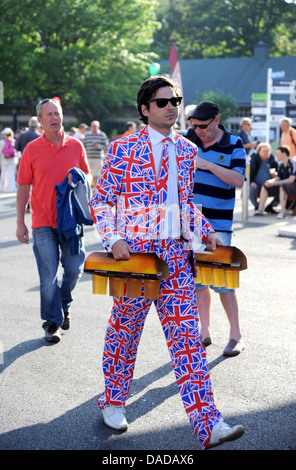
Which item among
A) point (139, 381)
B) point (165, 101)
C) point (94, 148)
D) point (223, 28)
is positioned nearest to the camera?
point (165, 101)

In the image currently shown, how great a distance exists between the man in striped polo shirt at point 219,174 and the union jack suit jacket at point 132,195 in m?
1.52

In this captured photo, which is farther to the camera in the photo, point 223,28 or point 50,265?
point 223,28

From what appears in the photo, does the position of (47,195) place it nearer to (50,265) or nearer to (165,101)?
(50,265)

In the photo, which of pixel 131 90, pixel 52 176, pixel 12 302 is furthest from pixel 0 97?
pixel 131 90

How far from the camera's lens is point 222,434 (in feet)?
12.4

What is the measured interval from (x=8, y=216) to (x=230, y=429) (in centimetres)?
1302

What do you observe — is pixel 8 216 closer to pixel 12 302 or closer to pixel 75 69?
pixel 12 302

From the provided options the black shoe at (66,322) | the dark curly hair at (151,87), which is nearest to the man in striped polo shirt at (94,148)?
the black shoe at (66,322)

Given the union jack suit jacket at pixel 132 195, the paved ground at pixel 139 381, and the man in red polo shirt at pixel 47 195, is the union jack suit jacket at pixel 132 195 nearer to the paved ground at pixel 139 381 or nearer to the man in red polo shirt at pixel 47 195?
the paved ground at pixel 139 381

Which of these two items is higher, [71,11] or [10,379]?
[71,11]

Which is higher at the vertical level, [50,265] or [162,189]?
[162,189]

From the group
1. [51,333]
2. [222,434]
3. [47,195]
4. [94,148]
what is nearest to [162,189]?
[222,434]

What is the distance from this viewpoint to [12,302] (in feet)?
25.5

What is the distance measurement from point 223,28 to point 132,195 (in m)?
66.0
